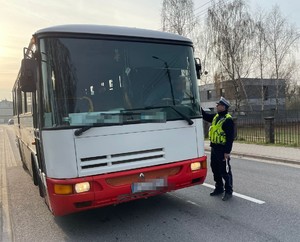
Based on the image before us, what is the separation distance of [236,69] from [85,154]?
2599 centimetres

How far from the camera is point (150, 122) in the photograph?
4.16 meters

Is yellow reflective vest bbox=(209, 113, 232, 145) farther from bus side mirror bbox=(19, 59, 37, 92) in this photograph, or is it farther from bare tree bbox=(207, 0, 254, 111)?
bare tree bbox=(207, 0, 254, 111)

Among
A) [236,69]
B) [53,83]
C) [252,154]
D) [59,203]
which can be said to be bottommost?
[252,154]

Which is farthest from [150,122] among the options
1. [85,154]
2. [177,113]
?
[85,154]

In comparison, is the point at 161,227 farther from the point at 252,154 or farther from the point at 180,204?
the point at 252,154

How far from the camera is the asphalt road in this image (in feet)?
13.1

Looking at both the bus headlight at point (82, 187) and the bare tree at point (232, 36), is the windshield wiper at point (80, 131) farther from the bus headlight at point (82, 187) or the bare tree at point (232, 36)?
the bare tree at point (232, 36)

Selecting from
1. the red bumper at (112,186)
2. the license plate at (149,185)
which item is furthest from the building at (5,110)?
the license plate at (149,185)

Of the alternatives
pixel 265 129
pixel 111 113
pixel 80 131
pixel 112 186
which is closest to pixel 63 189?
pixel 112 186

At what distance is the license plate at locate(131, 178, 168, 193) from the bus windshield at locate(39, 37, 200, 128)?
2.85 feet

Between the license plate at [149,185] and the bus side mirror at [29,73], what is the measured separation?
1913mm

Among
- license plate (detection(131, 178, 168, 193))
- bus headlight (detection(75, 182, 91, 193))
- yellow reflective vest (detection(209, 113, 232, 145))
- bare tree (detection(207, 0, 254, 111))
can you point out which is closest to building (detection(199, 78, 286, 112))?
bare tree (detection(207, 0, 254, 111))

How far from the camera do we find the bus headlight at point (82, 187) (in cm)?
370

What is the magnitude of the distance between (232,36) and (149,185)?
2568 centimetres
